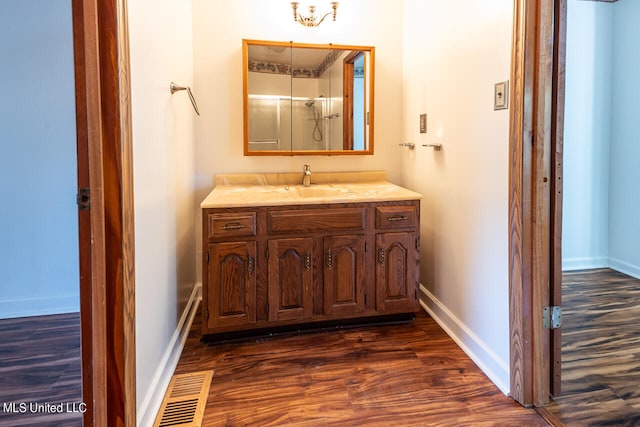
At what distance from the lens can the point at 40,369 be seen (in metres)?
1.88

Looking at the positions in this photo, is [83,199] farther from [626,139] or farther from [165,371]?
[626,139]

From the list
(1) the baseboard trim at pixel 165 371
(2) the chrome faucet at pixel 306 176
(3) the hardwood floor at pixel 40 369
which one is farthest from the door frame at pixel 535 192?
(3) the hardwood floor at pixel 40 369

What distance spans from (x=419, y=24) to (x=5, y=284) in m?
3.04

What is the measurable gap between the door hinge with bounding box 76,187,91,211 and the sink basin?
130 centimetres

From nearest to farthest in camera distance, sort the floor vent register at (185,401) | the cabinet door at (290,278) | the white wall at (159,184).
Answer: the white wall at (159,184) < the floor vent register at (185,401) < the cabinet door at (290,278)

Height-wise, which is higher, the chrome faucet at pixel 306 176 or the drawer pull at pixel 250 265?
the chrome faucet at pixel 306 176

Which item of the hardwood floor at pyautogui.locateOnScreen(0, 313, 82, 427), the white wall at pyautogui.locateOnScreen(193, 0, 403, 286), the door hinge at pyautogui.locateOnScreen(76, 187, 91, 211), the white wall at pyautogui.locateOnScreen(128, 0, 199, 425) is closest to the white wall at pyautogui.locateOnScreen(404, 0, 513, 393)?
the white wall at pyautogui.locateOnScreen(193, 0, 403, 286)

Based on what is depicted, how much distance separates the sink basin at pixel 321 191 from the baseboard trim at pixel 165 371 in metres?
0.99

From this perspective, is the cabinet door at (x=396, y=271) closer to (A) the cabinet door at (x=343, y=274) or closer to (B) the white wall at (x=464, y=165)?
(A) the cabinet door at (x=343, y=274)

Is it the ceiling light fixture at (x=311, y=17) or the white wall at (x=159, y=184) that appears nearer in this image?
the white wall at (x=159, y=184)

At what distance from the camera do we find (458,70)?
2.05m

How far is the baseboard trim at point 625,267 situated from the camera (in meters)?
3.14

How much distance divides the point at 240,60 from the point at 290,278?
4.79 feet

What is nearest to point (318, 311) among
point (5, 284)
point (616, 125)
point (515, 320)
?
point (515, 320)
